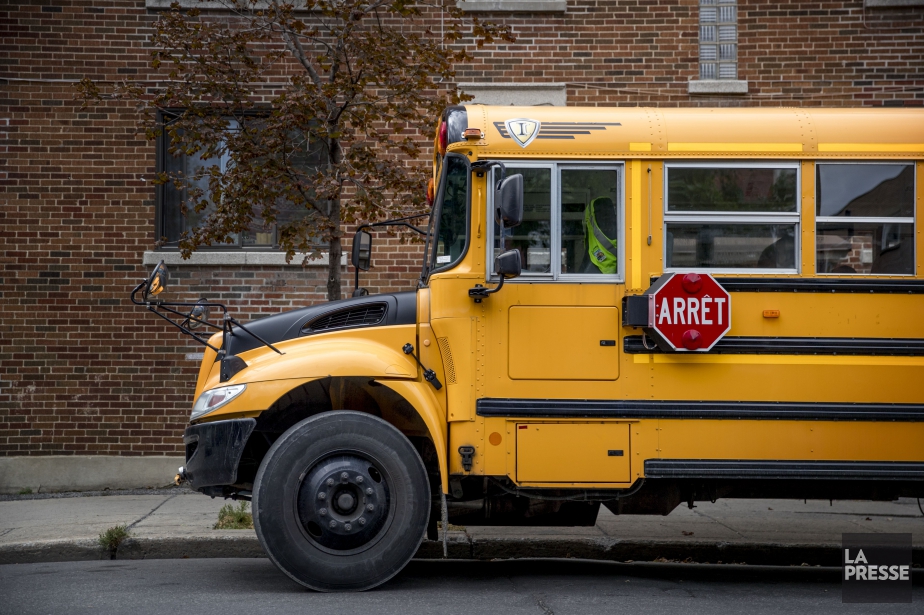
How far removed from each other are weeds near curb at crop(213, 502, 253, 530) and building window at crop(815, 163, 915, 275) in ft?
15.5

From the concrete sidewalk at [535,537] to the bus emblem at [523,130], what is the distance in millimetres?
3120

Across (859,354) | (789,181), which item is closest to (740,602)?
(859,354)

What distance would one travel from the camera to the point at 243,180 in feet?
24.0

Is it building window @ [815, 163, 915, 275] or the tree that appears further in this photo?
the tree

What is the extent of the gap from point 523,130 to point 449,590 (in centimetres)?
292

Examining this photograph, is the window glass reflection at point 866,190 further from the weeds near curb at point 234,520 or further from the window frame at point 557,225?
the weeds near curb at point 234,520

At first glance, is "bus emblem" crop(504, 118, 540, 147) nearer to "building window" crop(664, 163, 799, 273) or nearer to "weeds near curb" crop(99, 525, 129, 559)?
"building window" crop(664, 163, 799, 273)

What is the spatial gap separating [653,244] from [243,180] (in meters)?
3.54

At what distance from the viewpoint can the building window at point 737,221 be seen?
217 inches

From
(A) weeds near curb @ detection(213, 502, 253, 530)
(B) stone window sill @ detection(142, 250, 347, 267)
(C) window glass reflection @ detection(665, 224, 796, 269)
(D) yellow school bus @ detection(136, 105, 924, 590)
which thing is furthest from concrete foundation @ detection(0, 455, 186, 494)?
(C) window glass reflection @ detection(665, 224, 796, 269)

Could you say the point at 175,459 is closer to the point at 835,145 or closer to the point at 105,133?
the point at 105,133

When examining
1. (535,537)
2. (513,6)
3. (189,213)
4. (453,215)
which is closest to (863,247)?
(453,215)

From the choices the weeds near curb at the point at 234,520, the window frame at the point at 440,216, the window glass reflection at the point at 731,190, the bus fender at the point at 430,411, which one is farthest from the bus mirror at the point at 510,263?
the weeds near curb at the point at 234,520

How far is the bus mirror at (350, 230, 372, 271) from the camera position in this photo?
21.2 feet
